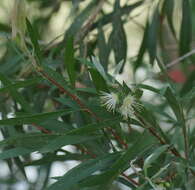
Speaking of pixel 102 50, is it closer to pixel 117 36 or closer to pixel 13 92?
pixel 117 36

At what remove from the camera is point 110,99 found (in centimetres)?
84

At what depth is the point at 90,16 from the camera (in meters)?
1.30

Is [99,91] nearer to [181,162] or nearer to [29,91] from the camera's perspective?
[181,162]

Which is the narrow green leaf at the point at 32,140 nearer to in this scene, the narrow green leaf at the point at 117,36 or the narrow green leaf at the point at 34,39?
the narrow green leaf at the point at 34,39

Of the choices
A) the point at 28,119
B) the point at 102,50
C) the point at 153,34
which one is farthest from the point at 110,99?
the point at 153,34

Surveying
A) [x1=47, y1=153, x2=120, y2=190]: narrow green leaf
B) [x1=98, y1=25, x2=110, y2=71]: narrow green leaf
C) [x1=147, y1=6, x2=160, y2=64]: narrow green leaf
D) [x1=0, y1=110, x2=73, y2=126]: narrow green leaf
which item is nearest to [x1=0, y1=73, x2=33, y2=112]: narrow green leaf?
[x1=0, y1=110, x2=73, y2=126]: narrow green leaf

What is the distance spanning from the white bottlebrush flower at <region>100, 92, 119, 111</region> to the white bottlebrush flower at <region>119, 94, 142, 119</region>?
0.01m

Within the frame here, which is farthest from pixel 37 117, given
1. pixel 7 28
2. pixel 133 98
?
pixel 7 28

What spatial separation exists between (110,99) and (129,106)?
0.10 ft

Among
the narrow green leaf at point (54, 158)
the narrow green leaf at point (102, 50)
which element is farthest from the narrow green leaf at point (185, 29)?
the narrow green leaf at point (54, 158)

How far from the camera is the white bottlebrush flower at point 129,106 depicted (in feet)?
2.74

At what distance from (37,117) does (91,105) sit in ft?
0.30

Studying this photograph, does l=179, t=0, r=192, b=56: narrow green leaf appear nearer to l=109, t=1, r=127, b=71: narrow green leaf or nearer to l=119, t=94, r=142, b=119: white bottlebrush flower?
l=109, t=1, r=127, b=71: narrow green leaf

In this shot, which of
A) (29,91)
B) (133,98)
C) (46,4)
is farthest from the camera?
(46,4)
